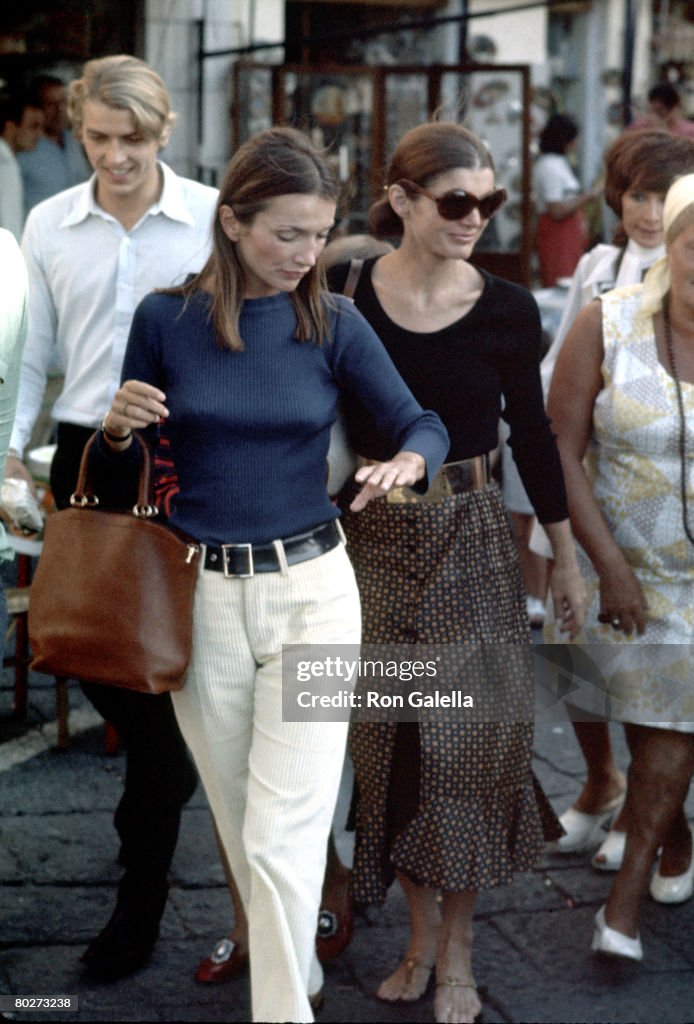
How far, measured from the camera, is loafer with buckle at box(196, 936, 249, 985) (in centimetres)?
363

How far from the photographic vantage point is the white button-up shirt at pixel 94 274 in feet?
12.7

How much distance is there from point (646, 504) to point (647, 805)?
75 cm

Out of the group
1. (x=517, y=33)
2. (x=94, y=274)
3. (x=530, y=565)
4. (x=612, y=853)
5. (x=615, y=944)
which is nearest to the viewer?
(x=615, y=944)

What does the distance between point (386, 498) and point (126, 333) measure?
0.81 metres

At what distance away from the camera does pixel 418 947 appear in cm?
364

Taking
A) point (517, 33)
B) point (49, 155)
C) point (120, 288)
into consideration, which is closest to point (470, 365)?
point (120, 288)

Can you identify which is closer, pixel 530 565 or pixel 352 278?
pixel 352 278

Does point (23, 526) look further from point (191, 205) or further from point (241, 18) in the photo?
point (241, 18)

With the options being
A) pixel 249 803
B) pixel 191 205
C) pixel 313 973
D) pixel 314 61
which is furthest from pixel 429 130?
pixel 314 61

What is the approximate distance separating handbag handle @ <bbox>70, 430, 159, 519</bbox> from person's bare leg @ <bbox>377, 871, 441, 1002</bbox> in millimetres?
1134

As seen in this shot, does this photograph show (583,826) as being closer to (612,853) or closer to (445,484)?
(612,853)

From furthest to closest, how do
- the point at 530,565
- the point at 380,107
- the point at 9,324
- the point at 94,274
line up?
the point at 380,107 → the point at 530,565 → the point at 94,274 → the point at 9,324

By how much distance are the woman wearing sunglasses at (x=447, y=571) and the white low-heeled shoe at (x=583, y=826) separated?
881mm

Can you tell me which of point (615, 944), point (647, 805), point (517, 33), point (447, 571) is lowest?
point (615, 944)
